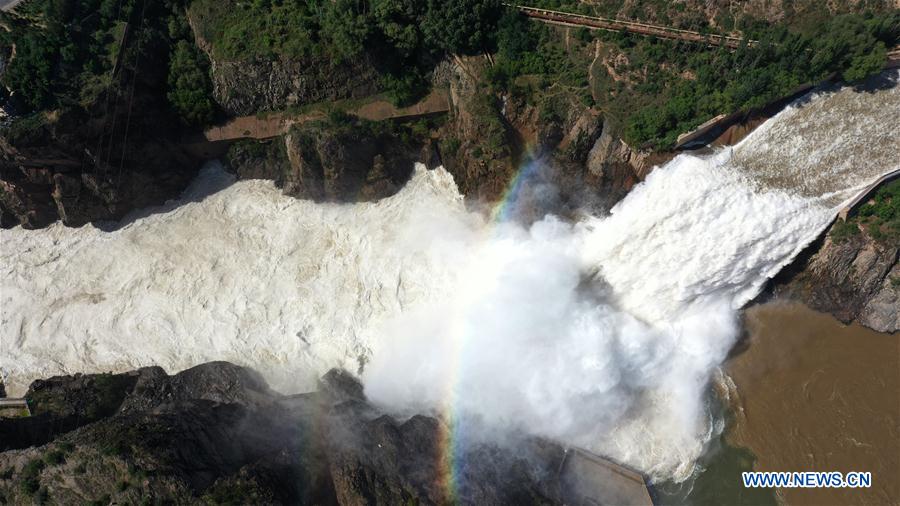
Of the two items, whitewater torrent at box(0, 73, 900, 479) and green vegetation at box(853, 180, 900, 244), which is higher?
green vegetation at box(853, 180, 900, 244)

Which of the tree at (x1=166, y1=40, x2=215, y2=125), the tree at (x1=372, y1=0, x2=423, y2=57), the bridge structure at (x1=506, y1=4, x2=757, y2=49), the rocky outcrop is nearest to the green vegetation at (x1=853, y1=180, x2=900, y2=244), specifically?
the bridge structure at (x1=506, y1=4, x2=757, y2=49)

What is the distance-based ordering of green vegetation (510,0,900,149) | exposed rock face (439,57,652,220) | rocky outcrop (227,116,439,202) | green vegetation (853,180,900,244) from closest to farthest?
green vegetation (510,0,900,149) < green vegetation (853,180,900,244) < exposed rock face (439,57,652,220) < rocky outcrop (227,116,439,202)

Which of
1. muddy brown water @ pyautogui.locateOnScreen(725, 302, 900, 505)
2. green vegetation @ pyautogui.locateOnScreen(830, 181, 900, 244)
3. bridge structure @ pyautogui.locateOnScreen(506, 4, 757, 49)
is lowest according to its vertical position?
muddy brown water @ pyautogui.locateOnScreen(725, 302, 900, 505)

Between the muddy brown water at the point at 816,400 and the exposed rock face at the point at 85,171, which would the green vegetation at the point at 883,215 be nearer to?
the muddy brown water at the point at 816,400

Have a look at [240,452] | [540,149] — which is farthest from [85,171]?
[540,149]

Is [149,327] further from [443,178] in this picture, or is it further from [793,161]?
[793,161]

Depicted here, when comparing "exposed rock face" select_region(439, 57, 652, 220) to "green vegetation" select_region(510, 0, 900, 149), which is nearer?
"green vegetation" select_region(510, 0, 900, 149)

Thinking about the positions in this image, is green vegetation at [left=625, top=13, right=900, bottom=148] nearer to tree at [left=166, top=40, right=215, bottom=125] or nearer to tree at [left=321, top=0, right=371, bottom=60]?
tree at [left=321, top=0, right=371, bottom=60]

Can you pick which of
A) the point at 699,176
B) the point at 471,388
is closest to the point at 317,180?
the point at 471,388

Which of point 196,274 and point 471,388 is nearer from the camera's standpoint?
point 471,388
